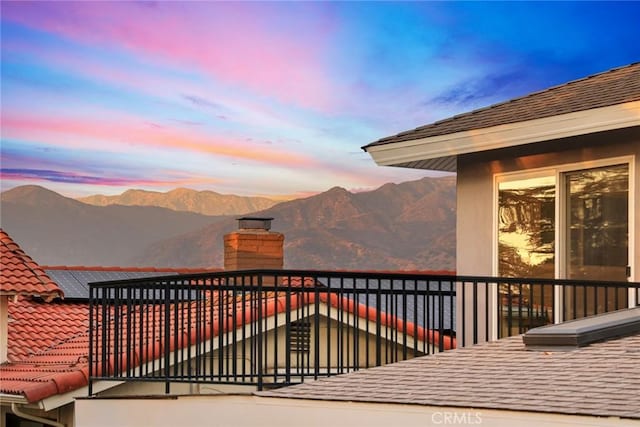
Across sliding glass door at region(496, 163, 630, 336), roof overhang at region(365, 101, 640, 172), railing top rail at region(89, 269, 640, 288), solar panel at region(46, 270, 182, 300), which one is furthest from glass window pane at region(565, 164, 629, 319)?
solar panel at region(46, 270, 182, 300)

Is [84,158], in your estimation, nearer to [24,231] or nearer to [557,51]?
[24,231]

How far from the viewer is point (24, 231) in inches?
1497

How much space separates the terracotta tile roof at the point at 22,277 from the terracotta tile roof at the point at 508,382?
8.30 meters

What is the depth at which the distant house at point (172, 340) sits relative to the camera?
1082 centimetres

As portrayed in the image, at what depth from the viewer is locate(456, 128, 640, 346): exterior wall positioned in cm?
1236

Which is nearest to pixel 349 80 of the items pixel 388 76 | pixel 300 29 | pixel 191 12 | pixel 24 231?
pixel 388 76

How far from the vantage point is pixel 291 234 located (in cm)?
3972

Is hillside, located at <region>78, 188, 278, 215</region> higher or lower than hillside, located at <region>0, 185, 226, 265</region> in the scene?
higher

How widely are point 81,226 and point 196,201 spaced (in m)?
4.18

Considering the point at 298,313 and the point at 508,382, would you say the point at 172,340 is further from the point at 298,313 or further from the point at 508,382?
the point at 508,382
